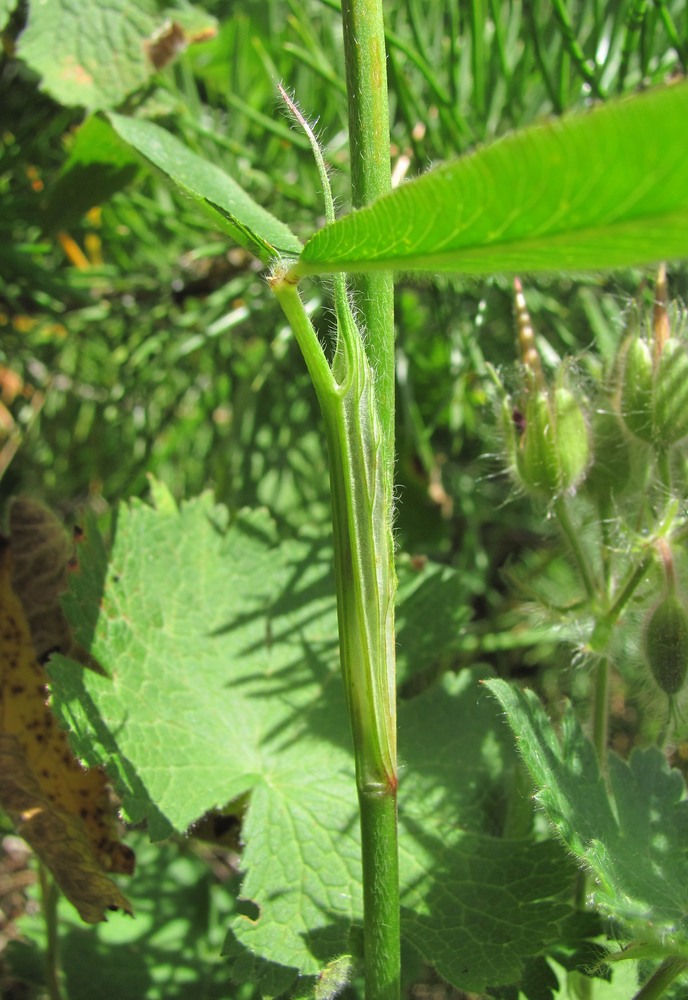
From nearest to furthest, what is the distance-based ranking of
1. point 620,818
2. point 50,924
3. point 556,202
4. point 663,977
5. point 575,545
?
1. point 556,202
2. point 663,977
3. point 620,818
4. point 575,545
5. point 50,924

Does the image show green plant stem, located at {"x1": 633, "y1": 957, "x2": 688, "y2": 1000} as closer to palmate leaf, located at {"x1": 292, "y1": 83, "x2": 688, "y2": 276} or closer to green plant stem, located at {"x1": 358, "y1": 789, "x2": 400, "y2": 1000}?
green plant stem, located at {"x1": 358, "y1": 789, "x2": 400, "y2": 1000}

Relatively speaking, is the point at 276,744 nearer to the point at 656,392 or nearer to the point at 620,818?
the point at 620,818

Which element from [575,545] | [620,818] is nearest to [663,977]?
[620,818]

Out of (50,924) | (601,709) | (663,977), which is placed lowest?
(50,924)

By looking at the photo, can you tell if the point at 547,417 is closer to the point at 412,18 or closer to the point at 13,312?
the point at 412,18

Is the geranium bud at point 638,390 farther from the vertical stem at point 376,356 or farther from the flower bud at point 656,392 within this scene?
the vertical stem at point 376,356

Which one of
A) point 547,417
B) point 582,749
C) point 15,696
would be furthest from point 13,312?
point 582,749

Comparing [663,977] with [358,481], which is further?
[663,977]

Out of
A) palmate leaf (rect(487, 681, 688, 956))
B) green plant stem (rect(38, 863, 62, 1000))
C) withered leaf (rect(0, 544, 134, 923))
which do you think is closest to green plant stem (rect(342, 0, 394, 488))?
palmate leaf (rect(487, 681, 688, 956))

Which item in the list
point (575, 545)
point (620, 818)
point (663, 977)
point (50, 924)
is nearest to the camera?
point (663, 977)

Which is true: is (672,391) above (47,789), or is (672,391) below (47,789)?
above
